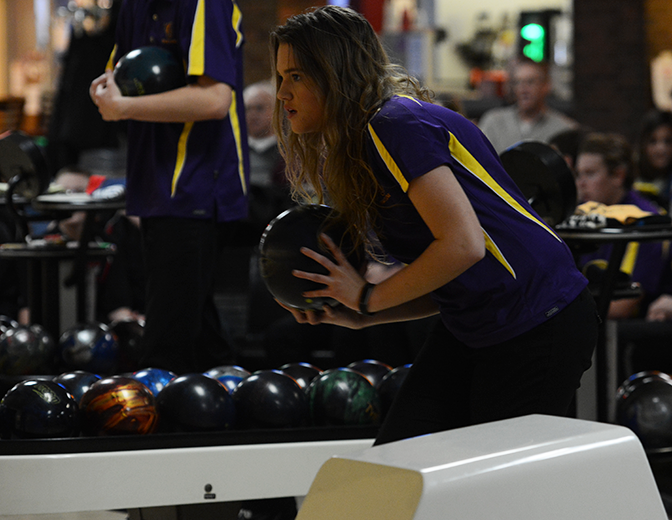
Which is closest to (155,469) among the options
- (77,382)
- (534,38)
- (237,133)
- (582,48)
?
(77,382)

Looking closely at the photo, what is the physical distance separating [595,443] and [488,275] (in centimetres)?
45

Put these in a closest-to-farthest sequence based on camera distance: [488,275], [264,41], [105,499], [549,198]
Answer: [488,275] → [105,499] → [549,198] → [264,41]

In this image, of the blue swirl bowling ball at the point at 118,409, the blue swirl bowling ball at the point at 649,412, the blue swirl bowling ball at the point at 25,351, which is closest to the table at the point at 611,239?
the blue swirl bowling ball at the point at 649,412

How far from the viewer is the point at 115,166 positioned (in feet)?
22.6

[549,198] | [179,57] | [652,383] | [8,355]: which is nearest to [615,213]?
[549,198]

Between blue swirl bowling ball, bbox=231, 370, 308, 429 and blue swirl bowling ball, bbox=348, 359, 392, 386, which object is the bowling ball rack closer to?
blue swirl bowling ball, bbox=231, 370, 308, 429

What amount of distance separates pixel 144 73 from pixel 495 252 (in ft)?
4.62

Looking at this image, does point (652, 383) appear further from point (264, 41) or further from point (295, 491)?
point (264, 41)

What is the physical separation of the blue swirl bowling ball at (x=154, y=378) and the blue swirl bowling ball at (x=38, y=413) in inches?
10.0

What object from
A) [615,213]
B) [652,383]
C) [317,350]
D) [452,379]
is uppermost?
[615,213]

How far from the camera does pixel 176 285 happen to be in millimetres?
2777

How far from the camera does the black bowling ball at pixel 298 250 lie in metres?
1.92

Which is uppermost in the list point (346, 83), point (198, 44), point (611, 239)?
point (198, 44)

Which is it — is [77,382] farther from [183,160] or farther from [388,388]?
[388,388]
